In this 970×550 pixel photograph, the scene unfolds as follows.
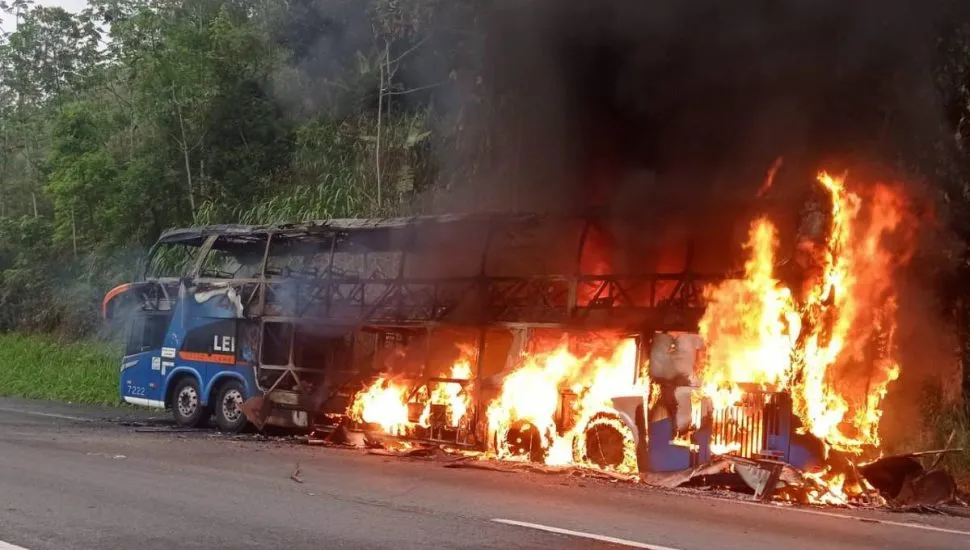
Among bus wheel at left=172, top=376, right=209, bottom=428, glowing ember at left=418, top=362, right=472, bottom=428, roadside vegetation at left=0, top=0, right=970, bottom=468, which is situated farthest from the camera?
roadside vegetation at left=0, top=0, right=970, bottom=468

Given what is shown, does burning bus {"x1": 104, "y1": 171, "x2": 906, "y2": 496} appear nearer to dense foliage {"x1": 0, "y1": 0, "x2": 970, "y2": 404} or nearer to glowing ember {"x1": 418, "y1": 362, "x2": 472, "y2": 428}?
glowing ember {"x1": 418, "y1": 362, "x2": 472, "y2": 428}

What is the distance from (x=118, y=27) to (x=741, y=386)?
64.9ft

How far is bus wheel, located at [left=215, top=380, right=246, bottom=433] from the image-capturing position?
1264 cm

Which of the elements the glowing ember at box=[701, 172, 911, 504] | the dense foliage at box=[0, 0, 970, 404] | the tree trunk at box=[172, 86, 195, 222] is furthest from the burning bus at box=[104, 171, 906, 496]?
the tree trunk at box=[172, 86, 195, 222]

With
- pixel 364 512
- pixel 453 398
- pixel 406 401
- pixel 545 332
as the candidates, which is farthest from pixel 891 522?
pixel 406 401

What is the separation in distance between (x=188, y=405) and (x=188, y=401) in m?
0.06

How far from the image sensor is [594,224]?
1080 centimetres

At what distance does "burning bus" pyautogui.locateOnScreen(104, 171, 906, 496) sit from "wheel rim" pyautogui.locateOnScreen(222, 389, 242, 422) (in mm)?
39

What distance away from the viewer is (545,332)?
10156mm

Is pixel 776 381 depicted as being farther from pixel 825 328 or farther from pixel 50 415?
pixel 50 415

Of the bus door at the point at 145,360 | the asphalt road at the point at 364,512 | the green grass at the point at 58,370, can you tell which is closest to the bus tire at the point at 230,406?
the bus door at the point at 145,360

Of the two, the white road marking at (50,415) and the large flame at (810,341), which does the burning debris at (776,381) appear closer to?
the large flame at (810,341)

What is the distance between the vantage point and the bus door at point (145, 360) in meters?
13.6

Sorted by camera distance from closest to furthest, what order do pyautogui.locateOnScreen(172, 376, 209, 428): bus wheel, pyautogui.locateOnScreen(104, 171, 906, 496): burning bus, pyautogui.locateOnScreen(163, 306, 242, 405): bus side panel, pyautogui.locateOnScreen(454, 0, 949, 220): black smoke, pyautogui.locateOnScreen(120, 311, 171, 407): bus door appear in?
pyautogui.locateOnScreen(104, 171, 906, 496): burning bus, pyautogui.locateOnScreen(454, 0, 949, 220): black smoke, pyautogui.locateOnScreen(163, 306, 242, 405): bus side panel, pyautogui.locateOnScreen(172, 376, 209, 428): bus wheel, pyautogui.locateOnScreen(120, 311, 171, 407): bus door
